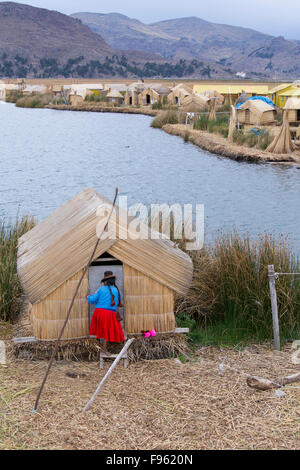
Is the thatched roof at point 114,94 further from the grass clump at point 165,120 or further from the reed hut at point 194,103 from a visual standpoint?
the grass clump at point 165,120

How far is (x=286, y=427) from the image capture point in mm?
4016

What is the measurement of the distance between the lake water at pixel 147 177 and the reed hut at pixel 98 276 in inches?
230

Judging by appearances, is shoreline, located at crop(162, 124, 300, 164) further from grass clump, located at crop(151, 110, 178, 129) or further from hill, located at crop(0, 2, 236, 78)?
hill, located at crop(0, 2, 236, 78)

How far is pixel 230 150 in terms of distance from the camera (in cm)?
2517

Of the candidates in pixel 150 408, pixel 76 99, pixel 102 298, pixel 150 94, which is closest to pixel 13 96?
pixel 76 99

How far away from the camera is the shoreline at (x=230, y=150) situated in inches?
938

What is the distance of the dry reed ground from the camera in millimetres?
3863

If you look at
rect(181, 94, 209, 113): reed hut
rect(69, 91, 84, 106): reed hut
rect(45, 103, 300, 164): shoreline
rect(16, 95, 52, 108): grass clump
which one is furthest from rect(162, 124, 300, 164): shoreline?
rect(16, 95, 52, 108): grass clump

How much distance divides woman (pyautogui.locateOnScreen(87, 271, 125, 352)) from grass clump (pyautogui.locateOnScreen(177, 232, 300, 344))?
122 centimetres

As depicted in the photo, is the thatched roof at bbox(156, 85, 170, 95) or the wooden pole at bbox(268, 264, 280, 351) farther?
the thatched roof at bbox(156, 85, 170, 95)

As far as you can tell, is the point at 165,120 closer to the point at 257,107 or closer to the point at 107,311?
the point at 257,107

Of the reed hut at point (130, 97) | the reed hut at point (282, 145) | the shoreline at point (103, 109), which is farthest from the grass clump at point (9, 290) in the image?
the reed hut at point (130, 97)

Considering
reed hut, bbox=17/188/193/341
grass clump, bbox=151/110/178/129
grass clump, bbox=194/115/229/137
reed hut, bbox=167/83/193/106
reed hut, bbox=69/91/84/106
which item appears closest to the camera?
reed hut, bbox=17/188/193/341
